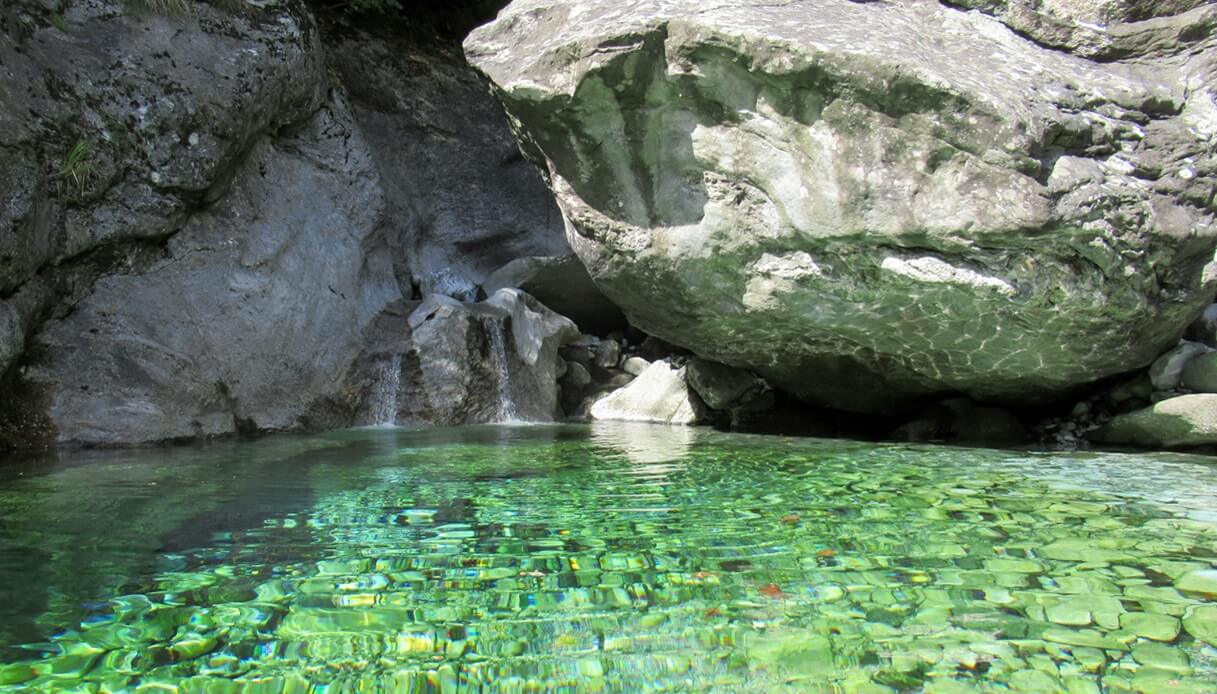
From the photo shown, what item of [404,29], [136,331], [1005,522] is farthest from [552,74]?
[404,29]

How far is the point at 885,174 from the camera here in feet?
20.0

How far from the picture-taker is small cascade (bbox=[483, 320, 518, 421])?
10.0 m

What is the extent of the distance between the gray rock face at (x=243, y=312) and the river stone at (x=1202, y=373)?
8.30m

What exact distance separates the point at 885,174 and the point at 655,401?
478 cm

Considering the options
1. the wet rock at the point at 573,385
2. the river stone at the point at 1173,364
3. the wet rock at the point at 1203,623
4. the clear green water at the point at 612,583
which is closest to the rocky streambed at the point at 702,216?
the river stone at the point at 1173,364

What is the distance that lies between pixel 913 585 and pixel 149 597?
7.74 ft

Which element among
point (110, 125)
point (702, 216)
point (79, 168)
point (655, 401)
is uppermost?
point (110, 125)

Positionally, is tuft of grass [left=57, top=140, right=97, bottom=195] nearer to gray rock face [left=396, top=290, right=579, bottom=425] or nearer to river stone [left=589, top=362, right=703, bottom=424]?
gray rock face [left=396, top=290, right=579, bottom=425]

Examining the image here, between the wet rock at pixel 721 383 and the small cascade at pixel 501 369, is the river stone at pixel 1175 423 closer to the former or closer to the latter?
the wet rock at pixel 721 383

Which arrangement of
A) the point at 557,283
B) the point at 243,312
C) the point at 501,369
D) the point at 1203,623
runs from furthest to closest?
the point at 557,283
the point at 501,369
the point at 243,312
the point at 1203,623

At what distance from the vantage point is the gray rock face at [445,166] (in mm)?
12211

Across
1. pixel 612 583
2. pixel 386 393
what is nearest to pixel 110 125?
pixel 386 393

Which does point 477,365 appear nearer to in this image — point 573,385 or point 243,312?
point 573,385

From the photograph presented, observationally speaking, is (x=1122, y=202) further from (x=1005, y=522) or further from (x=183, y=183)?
(x=183, y=183)
